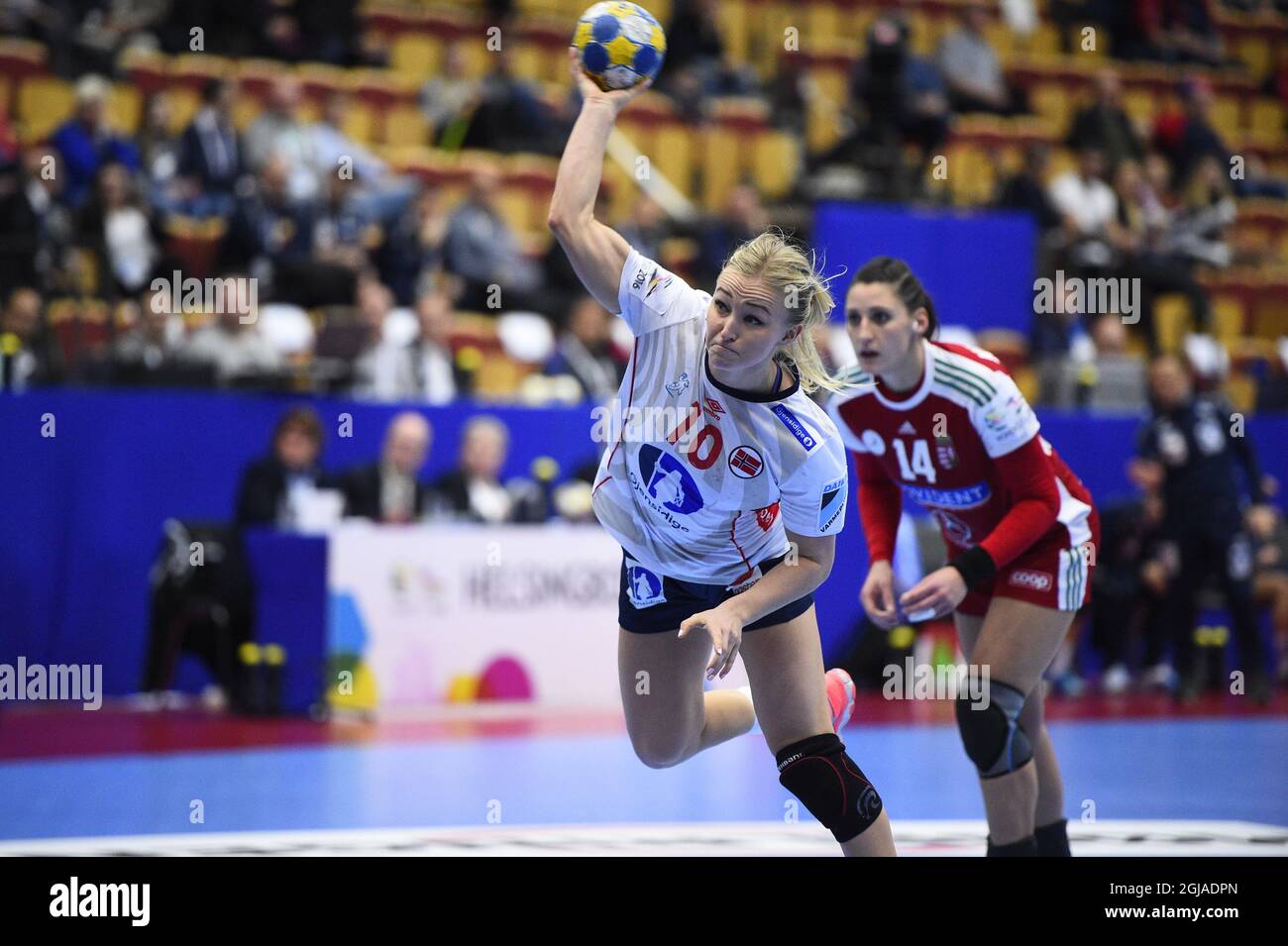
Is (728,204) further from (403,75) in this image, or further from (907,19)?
(907,19)

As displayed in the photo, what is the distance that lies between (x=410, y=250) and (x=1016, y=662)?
7676 millimetres

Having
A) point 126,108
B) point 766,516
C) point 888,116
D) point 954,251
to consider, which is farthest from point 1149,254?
point 766,516

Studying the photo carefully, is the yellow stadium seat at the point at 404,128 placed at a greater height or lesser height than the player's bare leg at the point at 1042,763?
greater

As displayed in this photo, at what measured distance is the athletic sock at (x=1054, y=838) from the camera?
212 inches

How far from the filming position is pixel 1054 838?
5.41 metres

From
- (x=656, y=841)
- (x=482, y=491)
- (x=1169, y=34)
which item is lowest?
(x=656, y=841)

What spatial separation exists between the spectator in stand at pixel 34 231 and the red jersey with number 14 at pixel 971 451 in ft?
21.8

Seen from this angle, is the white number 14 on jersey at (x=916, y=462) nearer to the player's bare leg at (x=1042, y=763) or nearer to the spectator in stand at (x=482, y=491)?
the player's bare leg at (x=1042, y=763)

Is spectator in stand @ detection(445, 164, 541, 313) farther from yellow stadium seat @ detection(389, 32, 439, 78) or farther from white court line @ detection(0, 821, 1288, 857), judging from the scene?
white court line @ detection(0, 821, 1288, 857)

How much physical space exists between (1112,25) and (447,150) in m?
8.13

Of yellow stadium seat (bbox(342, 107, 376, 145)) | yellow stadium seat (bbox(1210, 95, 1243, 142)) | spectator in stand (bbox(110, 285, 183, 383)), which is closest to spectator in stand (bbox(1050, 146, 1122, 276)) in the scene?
yellow stadium seat (bbox(1210, 95, 1243, 142))

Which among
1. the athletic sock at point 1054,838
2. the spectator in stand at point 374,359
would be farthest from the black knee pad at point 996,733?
the spectator in stand at point 374,359

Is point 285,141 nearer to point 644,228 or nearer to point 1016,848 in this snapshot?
point 644,228
